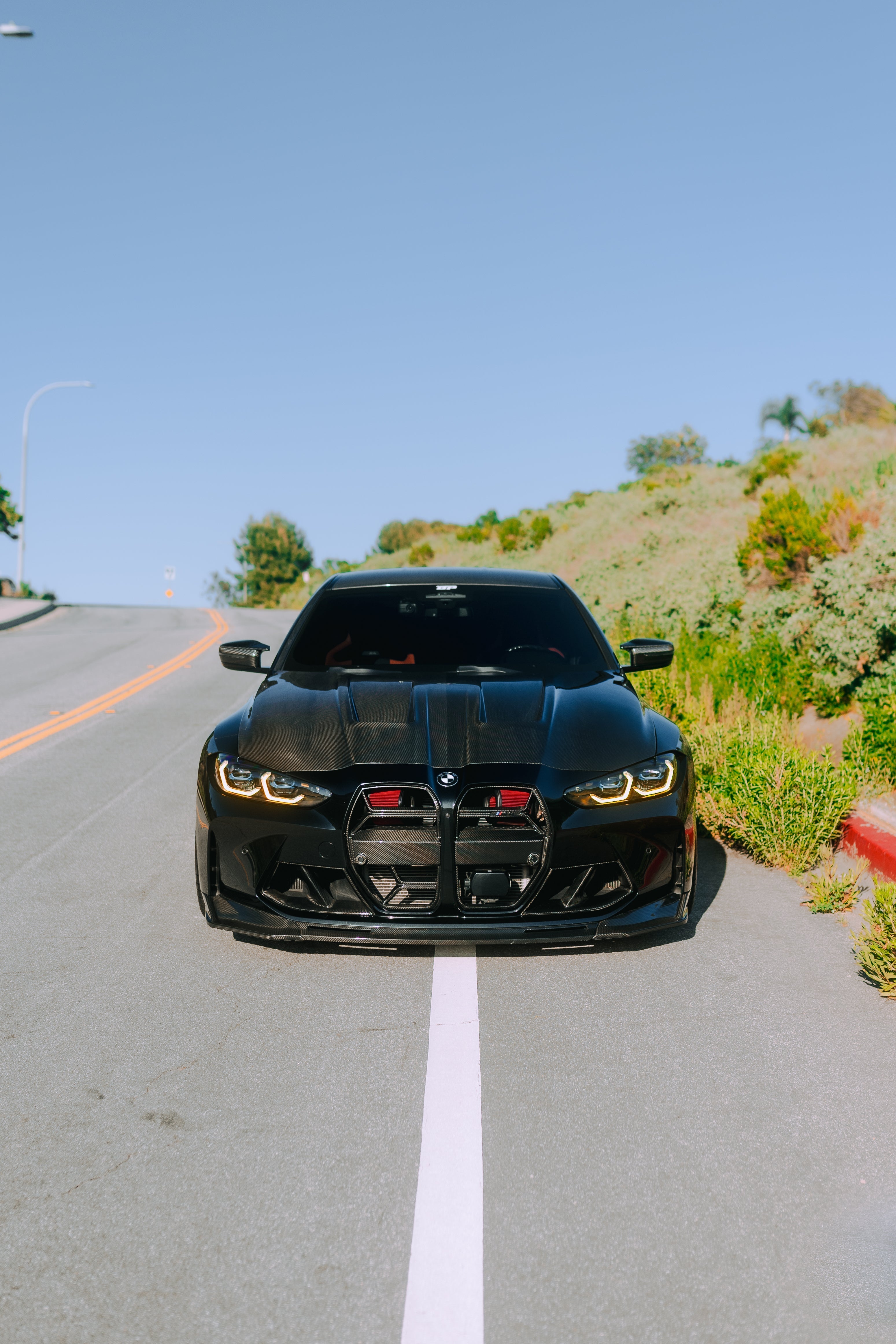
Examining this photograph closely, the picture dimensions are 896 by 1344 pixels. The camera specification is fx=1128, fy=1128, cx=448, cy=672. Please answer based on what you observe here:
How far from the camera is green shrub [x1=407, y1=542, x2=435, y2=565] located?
58.6m

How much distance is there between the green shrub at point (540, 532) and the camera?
137ft

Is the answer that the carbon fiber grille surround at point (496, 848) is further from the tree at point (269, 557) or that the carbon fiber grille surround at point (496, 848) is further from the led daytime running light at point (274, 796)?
the tree at point (269, 557)

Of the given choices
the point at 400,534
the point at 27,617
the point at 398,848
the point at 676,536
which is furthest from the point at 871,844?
the point at 400,534

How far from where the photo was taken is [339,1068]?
3.53m

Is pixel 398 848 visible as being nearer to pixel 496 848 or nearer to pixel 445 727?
pixel 496 848

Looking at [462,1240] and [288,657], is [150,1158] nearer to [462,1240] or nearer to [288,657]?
[462,1240]

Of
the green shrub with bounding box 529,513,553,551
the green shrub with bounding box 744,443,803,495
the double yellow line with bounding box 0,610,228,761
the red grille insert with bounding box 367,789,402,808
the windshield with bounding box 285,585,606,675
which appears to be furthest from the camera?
the green shrub with bounding box 529,513,553,551

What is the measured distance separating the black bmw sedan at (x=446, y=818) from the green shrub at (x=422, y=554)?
52.9 m

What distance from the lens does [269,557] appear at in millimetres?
107562

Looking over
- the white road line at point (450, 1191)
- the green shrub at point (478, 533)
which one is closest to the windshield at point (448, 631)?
the white road line at point (450, 1191)

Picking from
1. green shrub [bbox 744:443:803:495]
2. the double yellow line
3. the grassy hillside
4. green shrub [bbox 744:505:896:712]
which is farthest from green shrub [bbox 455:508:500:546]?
green shrub [bbox 744:505:896:712]

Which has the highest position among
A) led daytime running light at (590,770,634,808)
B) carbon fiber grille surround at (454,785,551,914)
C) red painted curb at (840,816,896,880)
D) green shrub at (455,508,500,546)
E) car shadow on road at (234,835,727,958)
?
led daytime running light at (590,770,634,808)

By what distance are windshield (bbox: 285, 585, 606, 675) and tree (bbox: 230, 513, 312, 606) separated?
333ft

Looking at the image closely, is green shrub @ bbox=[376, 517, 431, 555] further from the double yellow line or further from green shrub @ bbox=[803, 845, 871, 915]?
green shrub @ bbox=[803, 845, 871, 915]
